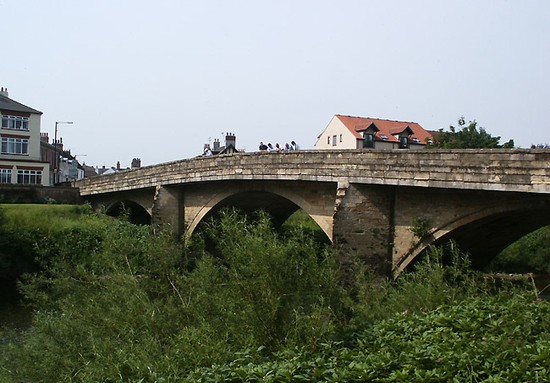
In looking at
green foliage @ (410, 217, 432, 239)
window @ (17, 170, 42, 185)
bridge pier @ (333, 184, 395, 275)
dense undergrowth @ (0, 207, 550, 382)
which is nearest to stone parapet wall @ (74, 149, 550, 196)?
bridge pier @ (333, 184, 395, 275)

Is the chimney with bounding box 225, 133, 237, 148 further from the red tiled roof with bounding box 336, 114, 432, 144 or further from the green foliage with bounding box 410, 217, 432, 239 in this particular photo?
the green foliage with bounding box 410, 217, 432, 239

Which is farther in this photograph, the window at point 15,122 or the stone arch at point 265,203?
the window at point 15,122

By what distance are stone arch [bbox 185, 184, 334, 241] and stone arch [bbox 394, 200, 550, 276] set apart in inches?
152

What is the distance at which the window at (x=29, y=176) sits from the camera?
123 ft

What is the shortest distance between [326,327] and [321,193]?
10.8 meters

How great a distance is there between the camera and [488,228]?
14.3 meters

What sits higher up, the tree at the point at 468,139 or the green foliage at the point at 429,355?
the tree at the point at 468,139

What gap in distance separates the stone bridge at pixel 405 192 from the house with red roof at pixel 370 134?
20.9m

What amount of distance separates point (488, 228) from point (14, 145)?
32626 mm

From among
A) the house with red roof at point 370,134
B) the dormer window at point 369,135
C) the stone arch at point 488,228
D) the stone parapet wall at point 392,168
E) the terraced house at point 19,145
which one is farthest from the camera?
the house with red roof at point 370,134

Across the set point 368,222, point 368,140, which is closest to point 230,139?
point 368,140

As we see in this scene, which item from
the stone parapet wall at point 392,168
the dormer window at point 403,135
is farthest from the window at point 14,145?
the dormer window at point 403,135

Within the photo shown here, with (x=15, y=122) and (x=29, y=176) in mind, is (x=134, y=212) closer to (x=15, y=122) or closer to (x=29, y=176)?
(x=29, y=176)

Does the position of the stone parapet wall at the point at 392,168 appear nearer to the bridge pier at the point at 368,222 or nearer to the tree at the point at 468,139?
the bridge pier at the point at 368,222
